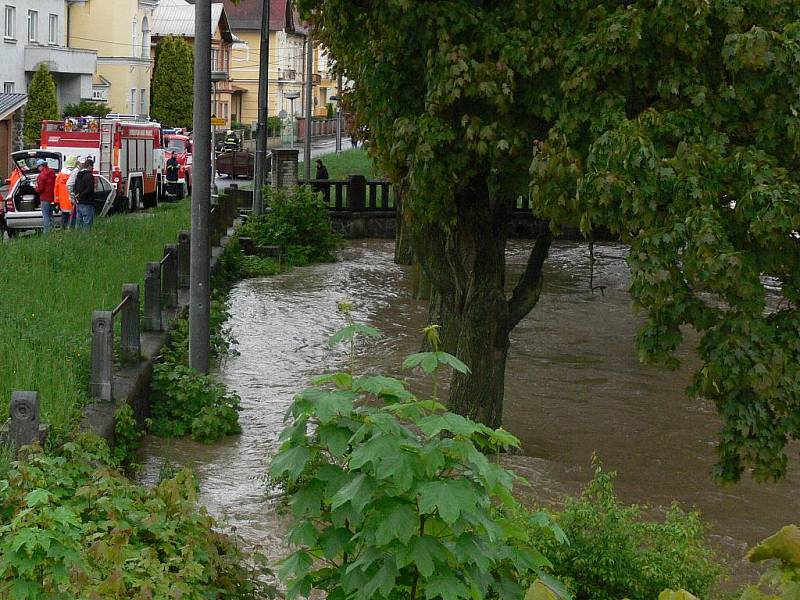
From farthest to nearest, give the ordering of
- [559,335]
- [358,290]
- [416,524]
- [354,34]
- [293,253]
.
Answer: [293,253] < [358,290] < [559,335] < [354,34] < [416,524]

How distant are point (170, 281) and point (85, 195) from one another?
8.16 metres

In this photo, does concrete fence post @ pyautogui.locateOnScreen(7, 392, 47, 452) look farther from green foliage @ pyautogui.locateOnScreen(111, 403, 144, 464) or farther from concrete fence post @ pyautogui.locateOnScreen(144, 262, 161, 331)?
concrete fence post @ pyautogui.locateOnScreen(144, 262, 161, 331)

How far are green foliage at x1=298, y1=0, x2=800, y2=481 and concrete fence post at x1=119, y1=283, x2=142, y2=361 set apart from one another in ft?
7.98

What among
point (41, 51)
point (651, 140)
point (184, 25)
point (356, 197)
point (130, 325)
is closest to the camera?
point (651, 140)

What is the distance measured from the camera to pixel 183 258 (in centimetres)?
1744

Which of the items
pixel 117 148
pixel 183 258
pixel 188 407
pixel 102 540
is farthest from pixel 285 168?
pixel 102 540

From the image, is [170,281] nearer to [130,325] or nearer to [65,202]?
[130,325]

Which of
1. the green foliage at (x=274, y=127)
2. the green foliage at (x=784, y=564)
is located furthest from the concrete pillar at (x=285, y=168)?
the green foliage at (x=274, y=127)

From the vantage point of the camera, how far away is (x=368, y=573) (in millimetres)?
4840

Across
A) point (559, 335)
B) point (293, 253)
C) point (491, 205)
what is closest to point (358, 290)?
point (293, 253)

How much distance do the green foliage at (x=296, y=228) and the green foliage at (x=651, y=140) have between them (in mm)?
16180

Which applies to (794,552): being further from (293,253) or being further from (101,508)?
(293,253)

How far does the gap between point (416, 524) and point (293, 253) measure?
2265cm

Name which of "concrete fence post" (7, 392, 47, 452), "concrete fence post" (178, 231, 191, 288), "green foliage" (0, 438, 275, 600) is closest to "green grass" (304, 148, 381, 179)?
"concrete fence post" (178, 231, 191, 288)
